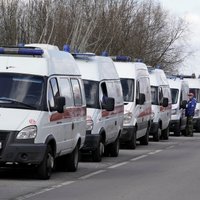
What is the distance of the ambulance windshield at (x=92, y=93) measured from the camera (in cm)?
1827

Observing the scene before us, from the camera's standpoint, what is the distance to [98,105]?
18.2 metres

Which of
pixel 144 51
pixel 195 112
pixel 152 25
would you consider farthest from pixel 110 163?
pixel 152 25

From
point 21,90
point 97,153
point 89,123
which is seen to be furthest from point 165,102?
point 21,90

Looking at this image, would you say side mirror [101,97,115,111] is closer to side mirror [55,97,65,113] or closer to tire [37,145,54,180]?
side mirror [55,97,65,113]

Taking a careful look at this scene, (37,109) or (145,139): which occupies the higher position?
(37,109)

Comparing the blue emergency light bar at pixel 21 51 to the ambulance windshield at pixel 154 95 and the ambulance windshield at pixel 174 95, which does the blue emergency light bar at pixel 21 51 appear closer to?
the ambulance windshield at pixel 154 95

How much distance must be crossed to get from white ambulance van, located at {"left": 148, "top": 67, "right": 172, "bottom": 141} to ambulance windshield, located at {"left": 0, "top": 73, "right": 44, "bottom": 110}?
14436 mm

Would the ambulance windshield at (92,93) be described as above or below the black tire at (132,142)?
above

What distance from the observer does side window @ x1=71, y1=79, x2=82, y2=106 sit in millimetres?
16219

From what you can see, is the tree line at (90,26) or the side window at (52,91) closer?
the side window at (52,91)

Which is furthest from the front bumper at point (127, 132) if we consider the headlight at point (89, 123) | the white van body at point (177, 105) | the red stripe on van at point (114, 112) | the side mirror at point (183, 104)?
the side mirror at point (183, 104)

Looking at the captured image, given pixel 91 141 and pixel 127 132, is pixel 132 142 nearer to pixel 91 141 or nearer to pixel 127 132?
pixel 127 132

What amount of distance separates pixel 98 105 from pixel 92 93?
1.34 feet

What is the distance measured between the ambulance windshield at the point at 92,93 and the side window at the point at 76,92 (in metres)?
1.53
